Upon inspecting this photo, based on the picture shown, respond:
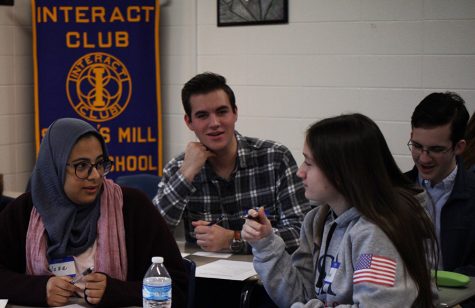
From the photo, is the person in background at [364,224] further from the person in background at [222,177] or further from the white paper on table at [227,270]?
the person in background at [222,177]

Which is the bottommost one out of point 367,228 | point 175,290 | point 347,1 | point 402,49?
point 175,290

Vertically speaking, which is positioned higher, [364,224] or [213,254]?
[364,224]

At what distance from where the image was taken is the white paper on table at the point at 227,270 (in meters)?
2.86

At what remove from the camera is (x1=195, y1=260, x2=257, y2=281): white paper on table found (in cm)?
286

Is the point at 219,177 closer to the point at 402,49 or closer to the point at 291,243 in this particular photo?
the point at 291,243

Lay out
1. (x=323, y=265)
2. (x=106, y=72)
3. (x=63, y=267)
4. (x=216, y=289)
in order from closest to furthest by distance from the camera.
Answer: (x=323, y=265)
(x=63, y=267)
(x=216, y=289)
(x=106, y=72)

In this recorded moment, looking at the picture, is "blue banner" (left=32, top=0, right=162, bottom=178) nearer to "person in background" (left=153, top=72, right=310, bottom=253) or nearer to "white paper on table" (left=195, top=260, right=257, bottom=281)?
"person in background" (left=153, top=72, right=310, bottom=253)

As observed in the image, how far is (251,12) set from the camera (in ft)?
16.8

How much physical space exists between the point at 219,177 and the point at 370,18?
1.84 meters

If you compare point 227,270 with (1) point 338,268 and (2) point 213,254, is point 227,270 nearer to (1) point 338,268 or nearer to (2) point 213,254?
(2) point 213,254

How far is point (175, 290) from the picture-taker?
2.64 m

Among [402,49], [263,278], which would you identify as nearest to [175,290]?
[263,278]

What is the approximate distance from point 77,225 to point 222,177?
36.4 inches

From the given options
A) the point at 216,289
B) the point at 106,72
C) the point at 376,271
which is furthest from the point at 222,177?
the point at 106,72
